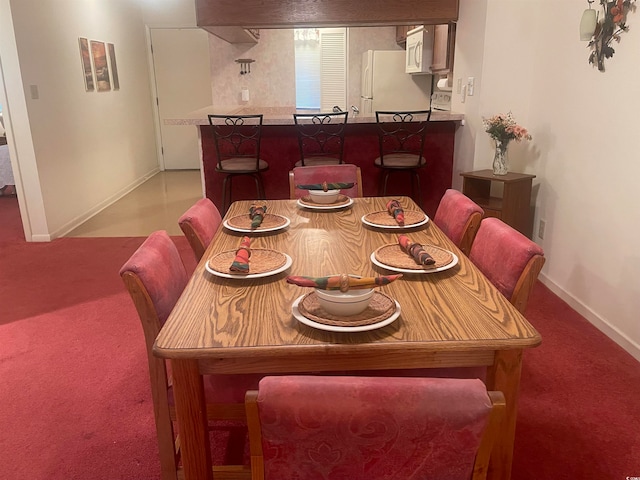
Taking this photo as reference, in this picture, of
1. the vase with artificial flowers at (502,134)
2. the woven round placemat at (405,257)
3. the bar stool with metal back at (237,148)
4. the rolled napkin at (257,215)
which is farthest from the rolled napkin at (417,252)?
the bar stool with metal back at (237,148)

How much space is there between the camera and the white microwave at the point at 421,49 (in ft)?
17.1

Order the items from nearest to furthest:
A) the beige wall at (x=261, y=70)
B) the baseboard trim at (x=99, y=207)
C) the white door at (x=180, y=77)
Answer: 1. the baseboard trim at (x=99, y=207)
2. the beige wall at (x=261, y=70)
3. the white door at (x=180, y=77)

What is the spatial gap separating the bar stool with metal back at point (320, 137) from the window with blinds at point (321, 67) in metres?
3.11

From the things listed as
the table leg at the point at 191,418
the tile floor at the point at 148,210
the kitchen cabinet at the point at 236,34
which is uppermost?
the kitchen cabinet at the point at 236,34

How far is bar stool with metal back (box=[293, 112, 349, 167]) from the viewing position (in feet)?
12.9

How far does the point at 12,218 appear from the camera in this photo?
5.21m

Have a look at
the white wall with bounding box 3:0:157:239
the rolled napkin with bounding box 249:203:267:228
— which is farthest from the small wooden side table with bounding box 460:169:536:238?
the white wall with bounding box 3:0:157:239

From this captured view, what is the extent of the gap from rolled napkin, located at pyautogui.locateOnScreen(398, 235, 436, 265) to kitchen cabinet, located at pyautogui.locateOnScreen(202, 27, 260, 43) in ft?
11.4

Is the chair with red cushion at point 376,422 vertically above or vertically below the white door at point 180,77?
below

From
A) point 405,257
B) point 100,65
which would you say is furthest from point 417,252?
point 100,65

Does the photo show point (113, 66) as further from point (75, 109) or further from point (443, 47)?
point (443, 47)

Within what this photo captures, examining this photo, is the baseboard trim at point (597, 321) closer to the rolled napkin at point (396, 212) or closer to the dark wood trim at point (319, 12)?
the rolled napkin at point (396, 212)

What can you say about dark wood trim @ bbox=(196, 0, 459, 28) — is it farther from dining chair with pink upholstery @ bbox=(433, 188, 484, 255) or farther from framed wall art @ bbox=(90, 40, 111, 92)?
dining chair with pink upholstery @ bbox=(433, 188, 484, 255)

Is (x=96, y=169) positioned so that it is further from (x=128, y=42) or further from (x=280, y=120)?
(x=280, y=120)
